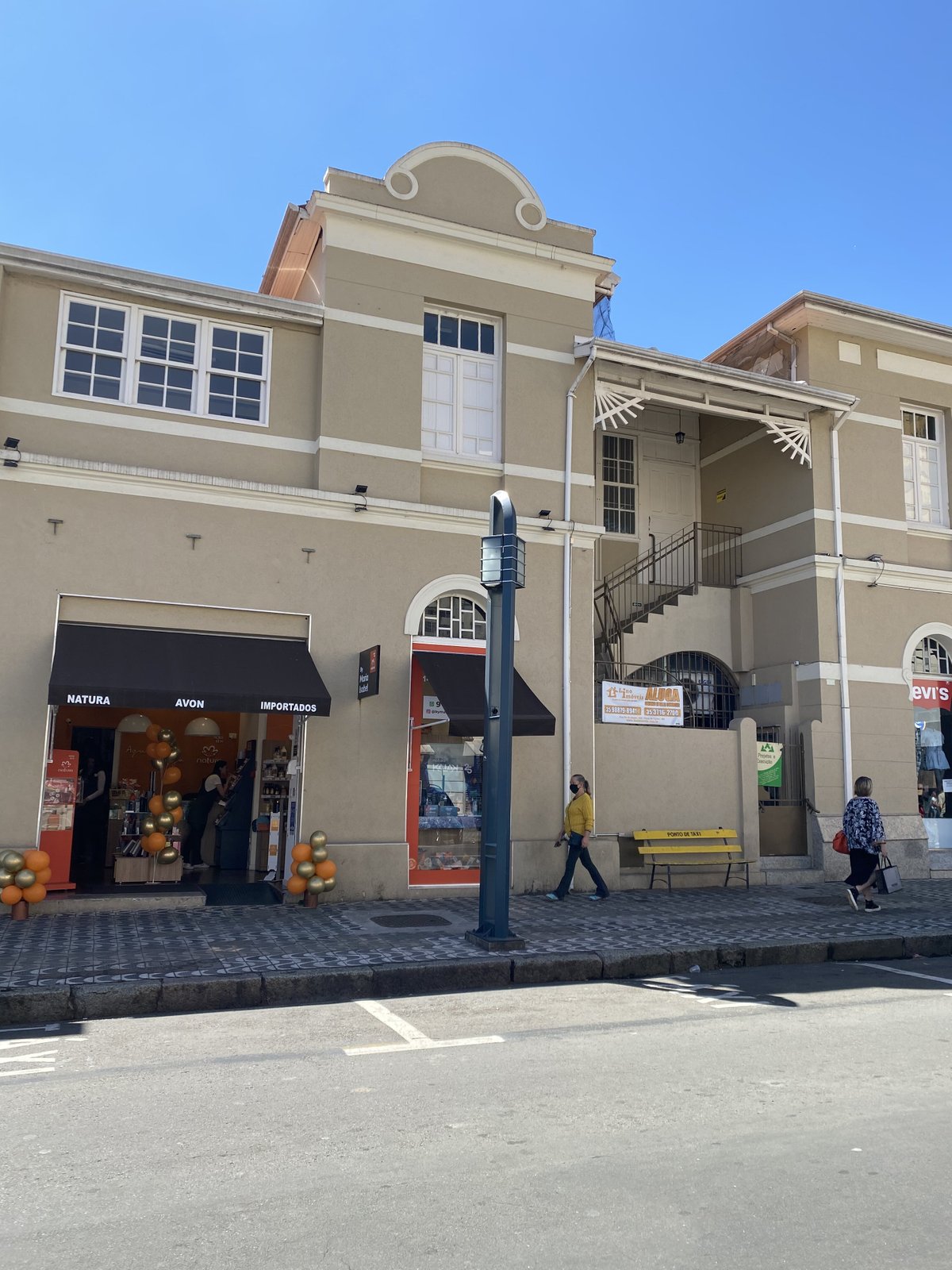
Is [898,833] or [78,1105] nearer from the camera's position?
[78,1105]

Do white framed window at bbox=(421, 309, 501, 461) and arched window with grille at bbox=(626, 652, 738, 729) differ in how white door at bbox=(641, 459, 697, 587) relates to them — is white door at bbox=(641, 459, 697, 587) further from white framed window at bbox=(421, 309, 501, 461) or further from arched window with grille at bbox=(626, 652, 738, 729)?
white framed window at bbox=(421, 309, 501, 461)

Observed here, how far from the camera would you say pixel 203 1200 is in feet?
13.4

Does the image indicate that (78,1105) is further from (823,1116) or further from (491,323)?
(491,323)

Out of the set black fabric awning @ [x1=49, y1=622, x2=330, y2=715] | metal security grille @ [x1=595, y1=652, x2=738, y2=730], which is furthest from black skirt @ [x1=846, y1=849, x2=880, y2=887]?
black fabric awning @ [x1=49, y1=622, x2=330, y2=715]

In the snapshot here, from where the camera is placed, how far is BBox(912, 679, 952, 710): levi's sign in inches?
666

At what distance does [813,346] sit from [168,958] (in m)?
13.7

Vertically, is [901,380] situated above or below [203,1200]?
Result: above

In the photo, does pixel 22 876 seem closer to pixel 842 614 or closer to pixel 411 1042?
pixel 411 1042

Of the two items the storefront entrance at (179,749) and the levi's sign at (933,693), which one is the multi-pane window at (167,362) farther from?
the levi's sign at (933,693)

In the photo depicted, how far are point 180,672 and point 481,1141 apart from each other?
787 cm

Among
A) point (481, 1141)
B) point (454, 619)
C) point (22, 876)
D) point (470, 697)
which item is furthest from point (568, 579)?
point (481, 1141)

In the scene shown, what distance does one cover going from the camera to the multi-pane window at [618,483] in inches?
728

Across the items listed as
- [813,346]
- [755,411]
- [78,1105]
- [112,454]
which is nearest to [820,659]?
[755,411]

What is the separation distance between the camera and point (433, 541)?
45.0 feet
